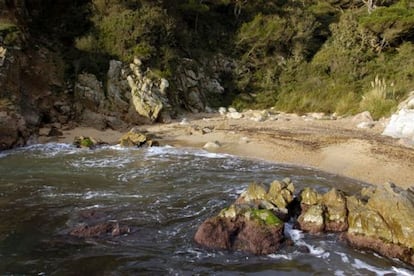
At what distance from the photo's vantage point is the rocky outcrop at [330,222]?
20.5 feet

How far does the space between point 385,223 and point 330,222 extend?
82 centimetres

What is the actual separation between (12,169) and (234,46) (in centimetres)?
1447

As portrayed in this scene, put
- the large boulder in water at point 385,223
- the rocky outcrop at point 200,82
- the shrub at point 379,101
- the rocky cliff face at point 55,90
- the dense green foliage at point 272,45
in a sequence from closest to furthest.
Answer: the large boulder in water at point 385,223
the rocky cliff face at point 55,90
the shrub at point 379,101
the dense green foliage at point 272,45
the rocky outcrop at point 200,82

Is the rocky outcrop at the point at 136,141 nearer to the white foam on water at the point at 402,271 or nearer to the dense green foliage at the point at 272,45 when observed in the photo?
the dense green foliage at the point at 272,45

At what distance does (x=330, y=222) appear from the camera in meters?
6.88

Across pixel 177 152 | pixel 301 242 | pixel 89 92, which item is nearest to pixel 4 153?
pixel 89 92

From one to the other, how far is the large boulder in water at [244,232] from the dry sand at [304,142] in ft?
13.3

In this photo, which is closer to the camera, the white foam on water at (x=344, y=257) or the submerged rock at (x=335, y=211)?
the white foam on water at (x=344, y=257)

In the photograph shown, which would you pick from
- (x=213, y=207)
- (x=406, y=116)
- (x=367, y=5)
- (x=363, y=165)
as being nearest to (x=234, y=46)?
(x=367, y=5)

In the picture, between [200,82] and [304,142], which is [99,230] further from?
[200,82]

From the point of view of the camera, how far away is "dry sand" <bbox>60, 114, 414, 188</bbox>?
33.7 ft

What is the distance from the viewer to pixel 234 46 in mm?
22406

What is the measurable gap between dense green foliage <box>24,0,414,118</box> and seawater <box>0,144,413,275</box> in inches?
254

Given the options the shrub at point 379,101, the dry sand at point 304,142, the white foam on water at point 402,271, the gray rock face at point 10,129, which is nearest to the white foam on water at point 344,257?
the white foam on water at point 402,271
